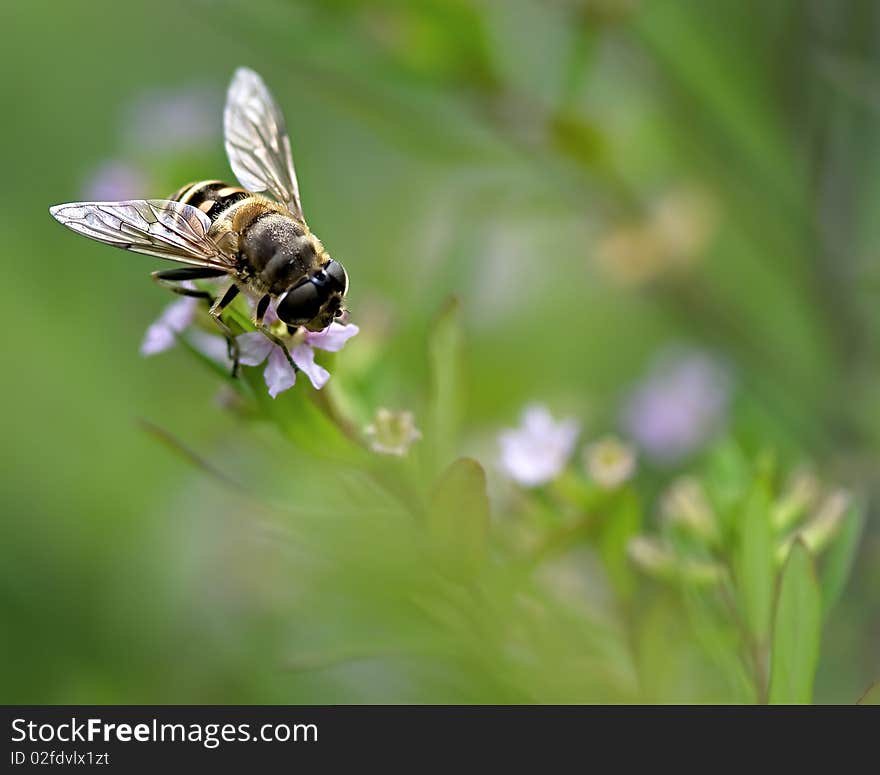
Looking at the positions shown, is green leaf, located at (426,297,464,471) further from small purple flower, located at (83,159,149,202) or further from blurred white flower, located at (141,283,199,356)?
small purple flower, located at (83,159,149,202)

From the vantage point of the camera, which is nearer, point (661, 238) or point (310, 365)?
point (310, 365)

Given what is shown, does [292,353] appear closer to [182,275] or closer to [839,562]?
[182,275]

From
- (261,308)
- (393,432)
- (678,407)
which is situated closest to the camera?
(393,432)

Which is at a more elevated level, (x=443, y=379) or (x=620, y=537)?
(x=443, y=379)

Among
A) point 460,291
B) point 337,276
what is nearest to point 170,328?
point 337,276

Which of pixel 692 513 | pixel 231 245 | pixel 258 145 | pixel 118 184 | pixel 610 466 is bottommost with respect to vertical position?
pixel 692 513
